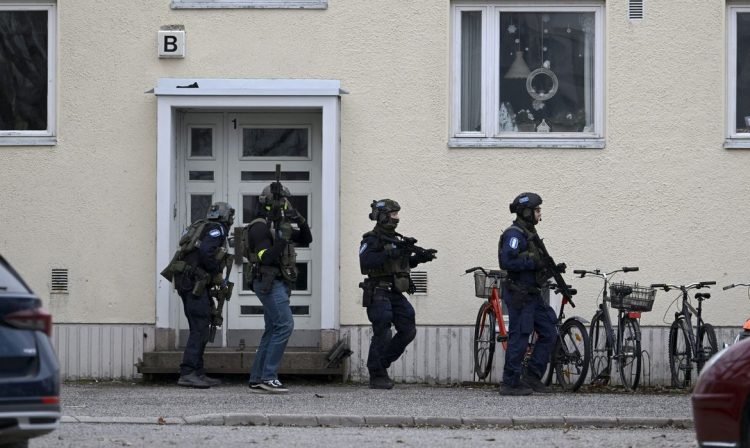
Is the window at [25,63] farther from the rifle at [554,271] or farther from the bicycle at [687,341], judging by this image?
the bicycle at [687,341]

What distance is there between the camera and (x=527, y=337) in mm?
14414

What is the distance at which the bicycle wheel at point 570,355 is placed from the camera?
14727mm

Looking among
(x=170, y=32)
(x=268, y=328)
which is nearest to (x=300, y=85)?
(x=170, y=32)

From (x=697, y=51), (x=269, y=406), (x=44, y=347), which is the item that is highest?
(x=697, y=51)

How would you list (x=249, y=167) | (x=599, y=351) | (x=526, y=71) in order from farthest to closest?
1. (x=249, y=167)
2. (x=526, y=71)
3. (x=599, y=351)

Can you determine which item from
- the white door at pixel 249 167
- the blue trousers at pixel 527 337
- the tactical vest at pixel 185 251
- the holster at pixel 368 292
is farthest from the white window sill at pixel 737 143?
the tactical vest at pixel 185 251

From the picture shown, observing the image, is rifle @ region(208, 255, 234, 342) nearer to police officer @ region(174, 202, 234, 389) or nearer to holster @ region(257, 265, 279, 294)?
police officer @ region(174, 202, 234, 389)

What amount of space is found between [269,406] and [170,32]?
15.5ft

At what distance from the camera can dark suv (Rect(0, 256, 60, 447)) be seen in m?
8.52

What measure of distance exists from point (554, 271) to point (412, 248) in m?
1.44

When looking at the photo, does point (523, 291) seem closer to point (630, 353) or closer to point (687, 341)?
point (630, 353)

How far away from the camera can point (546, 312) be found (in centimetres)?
1466

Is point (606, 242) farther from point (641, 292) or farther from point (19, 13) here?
point (19, 13)

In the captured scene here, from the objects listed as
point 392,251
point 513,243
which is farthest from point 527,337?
point 392,251
